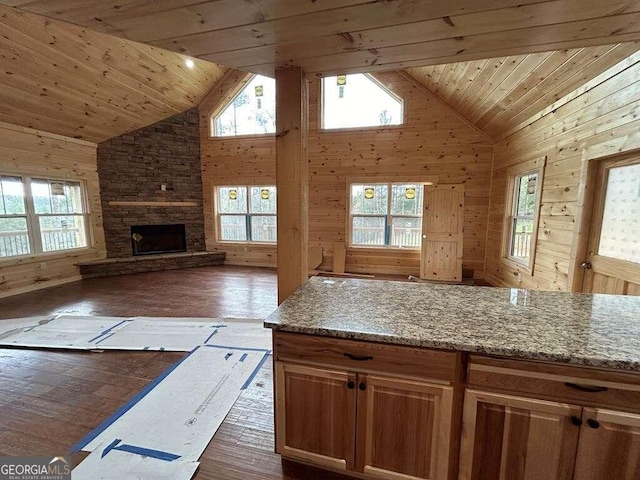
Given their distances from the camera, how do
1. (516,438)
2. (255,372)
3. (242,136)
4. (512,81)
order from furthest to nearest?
(242,136), (512,81), (255,372), (516,438)

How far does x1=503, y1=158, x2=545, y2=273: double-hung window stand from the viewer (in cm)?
382

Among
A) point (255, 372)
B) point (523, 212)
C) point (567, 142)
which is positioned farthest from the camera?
point (523, 212)

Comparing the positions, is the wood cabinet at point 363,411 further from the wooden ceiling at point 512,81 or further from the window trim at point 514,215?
the window trim at point 514,215

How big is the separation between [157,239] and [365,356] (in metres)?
6.64

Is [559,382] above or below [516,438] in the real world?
above

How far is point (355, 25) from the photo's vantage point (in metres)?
1.36

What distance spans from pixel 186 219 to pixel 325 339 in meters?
6.38

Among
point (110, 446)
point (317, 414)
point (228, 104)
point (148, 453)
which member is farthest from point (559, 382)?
point (228, 104)

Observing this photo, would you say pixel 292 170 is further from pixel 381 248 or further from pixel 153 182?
pixel 153 182

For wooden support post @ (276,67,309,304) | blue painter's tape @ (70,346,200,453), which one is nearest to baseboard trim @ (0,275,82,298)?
blue painter's tape @ (70,346,200,453)

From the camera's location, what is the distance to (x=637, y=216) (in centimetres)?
232

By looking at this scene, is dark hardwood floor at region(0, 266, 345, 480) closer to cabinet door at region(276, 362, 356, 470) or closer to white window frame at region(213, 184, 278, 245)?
cabinet door at region(276, 362, 356, 470)

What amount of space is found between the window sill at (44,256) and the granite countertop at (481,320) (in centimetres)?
547

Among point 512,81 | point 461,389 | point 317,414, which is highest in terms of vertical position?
point 512,81
